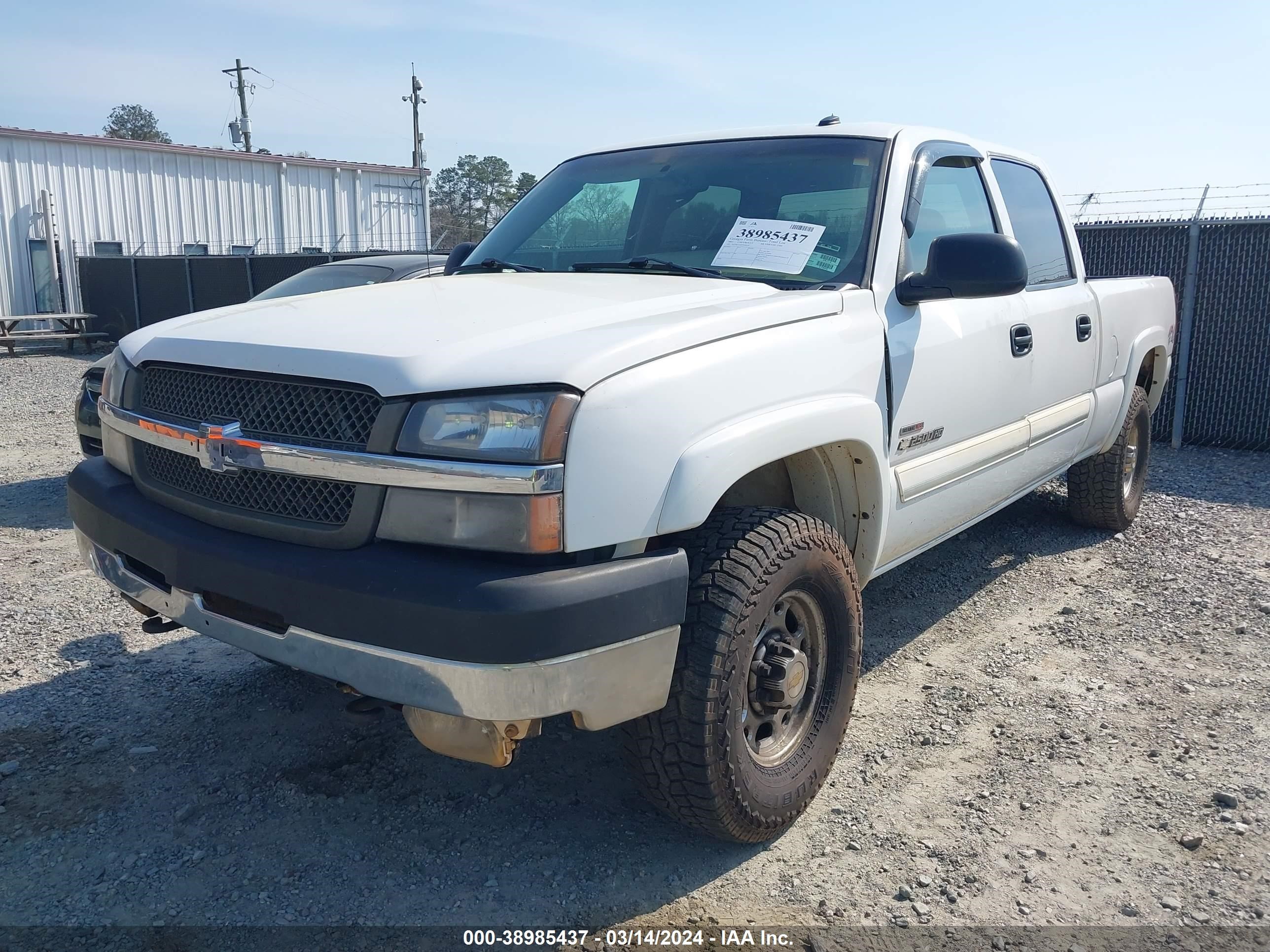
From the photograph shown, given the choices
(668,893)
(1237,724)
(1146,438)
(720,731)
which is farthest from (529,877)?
(1146,438)

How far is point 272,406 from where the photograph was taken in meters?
2.41

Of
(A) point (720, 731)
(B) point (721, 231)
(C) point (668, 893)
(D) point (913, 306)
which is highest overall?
(B) point (721, 231)

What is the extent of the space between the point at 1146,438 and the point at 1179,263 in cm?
353

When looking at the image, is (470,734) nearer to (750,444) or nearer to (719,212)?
(750,444)

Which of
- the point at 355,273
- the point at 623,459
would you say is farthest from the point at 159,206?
the point at 623,459

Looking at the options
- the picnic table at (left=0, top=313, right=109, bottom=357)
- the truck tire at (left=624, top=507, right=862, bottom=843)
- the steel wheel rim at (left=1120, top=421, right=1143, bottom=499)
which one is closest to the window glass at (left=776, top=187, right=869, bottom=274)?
the truck tire at (left=624, top=507, right=862, bottom=843)

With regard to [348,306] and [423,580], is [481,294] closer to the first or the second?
[348,306]

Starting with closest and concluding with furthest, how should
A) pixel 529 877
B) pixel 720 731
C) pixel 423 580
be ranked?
pixel 423 580 → pixel 720 731 → pixel 529 877

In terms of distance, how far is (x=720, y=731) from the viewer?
2.45 meters

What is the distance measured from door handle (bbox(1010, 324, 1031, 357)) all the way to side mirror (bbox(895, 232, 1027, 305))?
2.23 feet

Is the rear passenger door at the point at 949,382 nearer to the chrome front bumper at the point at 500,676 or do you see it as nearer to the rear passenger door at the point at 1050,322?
the rear passenger door at the point at 1050,322

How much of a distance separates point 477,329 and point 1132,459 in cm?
483

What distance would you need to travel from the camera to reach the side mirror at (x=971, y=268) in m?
3.12

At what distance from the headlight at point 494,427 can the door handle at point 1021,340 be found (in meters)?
2.36
